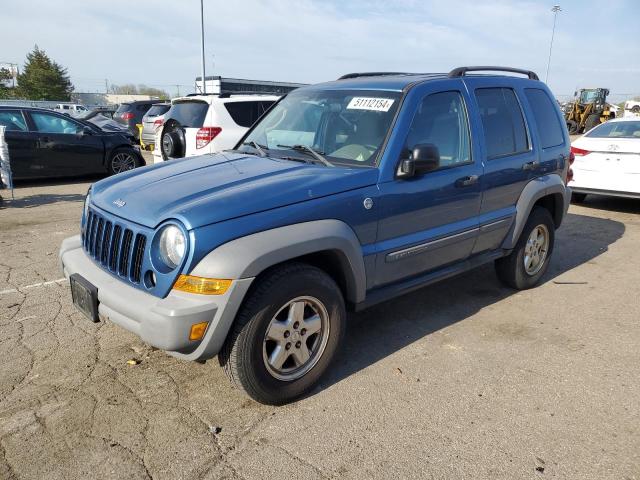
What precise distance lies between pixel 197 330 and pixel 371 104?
202 cm

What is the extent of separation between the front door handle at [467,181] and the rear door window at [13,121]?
9.10 metres

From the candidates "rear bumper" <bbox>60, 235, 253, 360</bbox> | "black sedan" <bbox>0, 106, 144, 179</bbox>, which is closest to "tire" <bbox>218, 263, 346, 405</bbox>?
"rear bumper" <bbox>60, 235, 253, 360</bbox>

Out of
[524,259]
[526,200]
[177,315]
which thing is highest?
[526,200]

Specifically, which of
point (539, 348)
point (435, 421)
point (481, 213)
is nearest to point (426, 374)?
point (435, 421)

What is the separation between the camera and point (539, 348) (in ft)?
12.4

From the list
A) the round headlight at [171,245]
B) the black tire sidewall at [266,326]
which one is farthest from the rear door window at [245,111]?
the round headlight at [171,245]

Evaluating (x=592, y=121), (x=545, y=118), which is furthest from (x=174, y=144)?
(x=592, y=121)

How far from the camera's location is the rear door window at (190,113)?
28.4 ft

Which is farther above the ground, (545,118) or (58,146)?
(545,118)

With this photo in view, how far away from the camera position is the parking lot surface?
254cm

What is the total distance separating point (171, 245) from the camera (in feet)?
8.76

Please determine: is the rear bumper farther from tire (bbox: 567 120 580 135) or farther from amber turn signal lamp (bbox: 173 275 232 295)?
tire (bbox: 567 120 580 135)

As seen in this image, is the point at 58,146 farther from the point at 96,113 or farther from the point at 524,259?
the point at 96,113

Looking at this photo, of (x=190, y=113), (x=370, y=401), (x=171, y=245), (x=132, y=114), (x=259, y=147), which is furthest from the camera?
(x=132, y=114)
